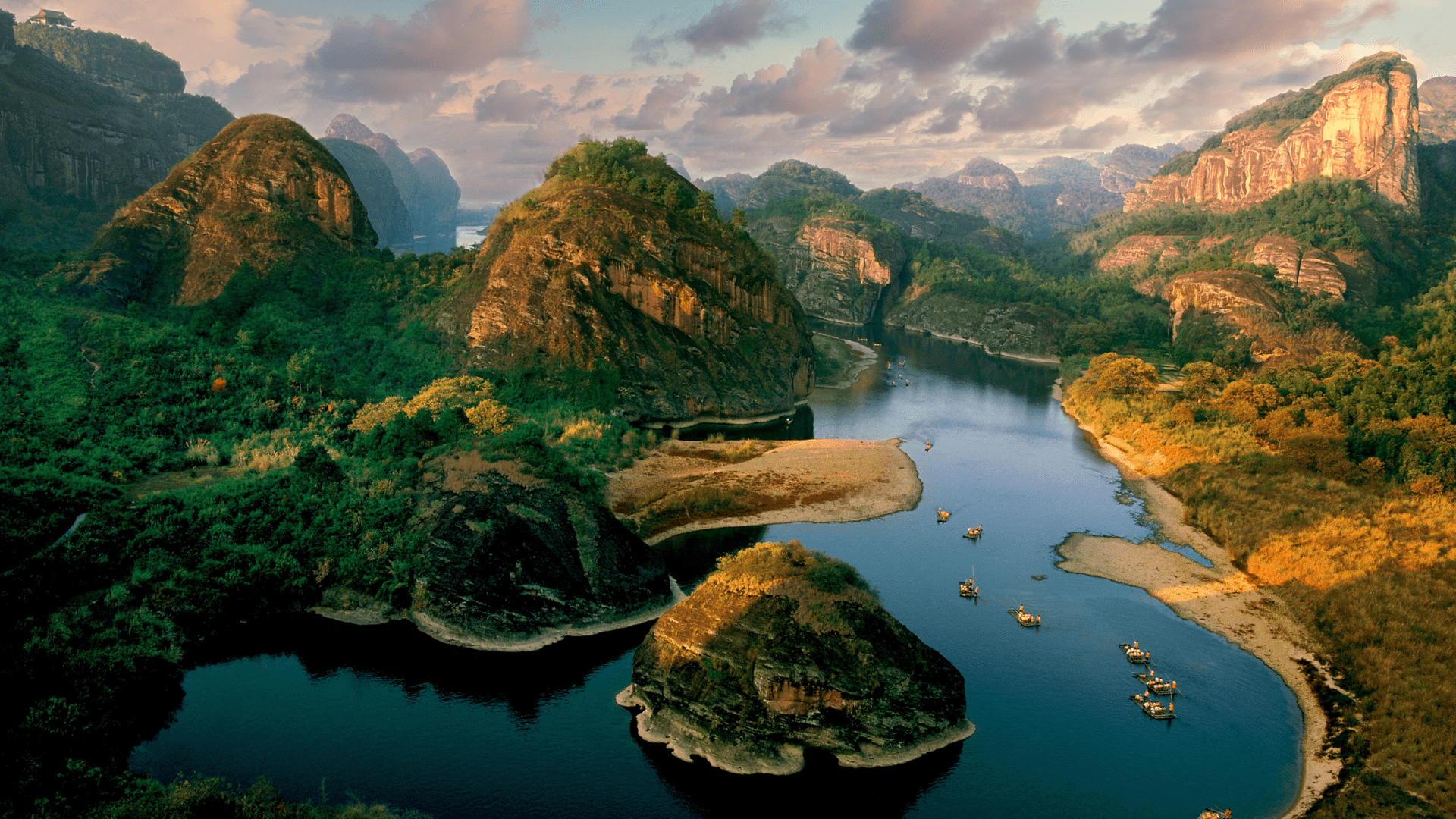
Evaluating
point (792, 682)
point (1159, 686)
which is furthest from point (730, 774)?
point (1159, 686)

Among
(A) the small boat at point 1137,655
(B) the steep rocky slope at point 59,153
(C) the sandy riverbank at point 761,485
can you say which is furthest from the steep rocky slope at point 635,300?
(B) the steep rocky slope at point 59,153

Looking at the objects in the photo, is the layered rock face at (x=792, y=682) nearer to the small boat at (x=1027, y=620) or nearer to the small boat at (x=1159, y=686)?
the small boat at (x=1159, y=686)

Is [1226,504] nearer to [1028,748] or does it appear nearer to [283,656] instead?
[1028,748]

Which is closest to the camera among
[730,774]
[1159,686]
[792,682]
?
[730,774]

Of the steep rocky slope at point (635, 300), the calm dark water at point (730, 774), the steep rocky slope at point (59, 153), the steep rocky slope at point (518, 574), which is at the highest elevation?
the steep rocky slope at point (59, 153)

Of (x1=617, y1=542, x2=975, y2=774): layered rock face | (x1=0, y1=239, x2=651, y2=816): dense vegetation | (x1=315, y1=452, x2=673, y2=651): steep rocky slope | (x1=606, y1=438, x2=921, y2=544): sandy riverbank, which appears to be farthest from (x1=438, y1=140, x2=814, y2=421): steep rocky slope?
(x1=617, y1=542, x2=975, y2=774): layered rock face

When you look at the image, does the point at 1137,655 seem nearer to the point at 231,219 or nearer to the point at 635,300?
the point at 635,300

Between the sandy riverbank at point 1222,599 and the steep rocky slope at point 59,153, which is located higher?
the steep rocky slope at point 59,153

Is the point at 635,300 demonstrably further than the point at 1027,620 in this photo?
Yes
